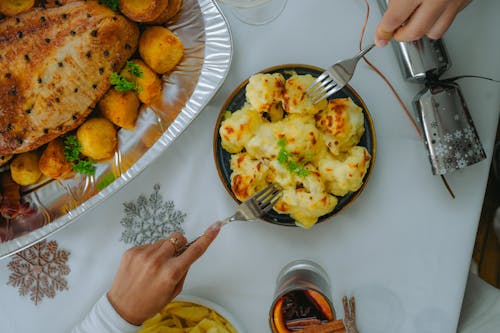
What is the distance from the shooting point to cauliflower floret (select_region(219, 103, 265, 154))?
3.92 feet

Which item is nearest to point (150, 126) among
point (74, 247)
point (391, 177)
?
point (74, 247)

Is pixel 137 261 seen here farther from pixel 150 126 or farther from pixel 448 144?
pixel 448 144

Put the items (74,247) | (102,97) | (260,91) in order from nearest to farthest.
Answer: (260,91) → (102,97) → (74,247)

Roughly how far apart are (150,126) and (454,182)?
0.92 meters

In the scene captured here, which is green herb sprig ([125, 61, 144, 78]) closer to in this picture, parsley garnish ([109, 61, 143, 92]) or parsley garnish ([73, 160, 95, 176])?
parsley garnish ([109, 61, 143, 92])

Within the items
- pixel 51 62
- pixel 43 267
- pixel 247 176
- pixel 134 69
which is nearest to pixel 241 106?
pixel 247 176

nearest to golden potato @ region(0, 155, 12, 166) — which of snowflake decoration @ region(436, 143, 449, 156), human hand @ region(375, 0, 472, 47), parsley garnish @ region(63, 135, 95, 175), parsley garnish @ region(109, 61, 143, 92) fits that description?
parsley garnish @ region(63, 135, 95, 175)

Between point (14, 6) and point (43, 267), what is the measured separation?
2.54 ft

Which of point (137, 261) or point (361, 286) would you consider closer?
point (137, 261)

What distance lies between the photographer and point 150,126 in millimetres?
1367

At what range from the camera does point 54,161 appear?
1295 millimetres

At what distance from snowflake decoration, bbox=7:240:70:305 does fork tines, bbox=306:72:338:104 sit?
89 centimetres

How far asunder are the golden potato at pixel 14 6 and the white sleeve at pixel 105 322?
837mm

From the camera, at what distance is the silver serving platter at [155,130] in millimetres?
1315
